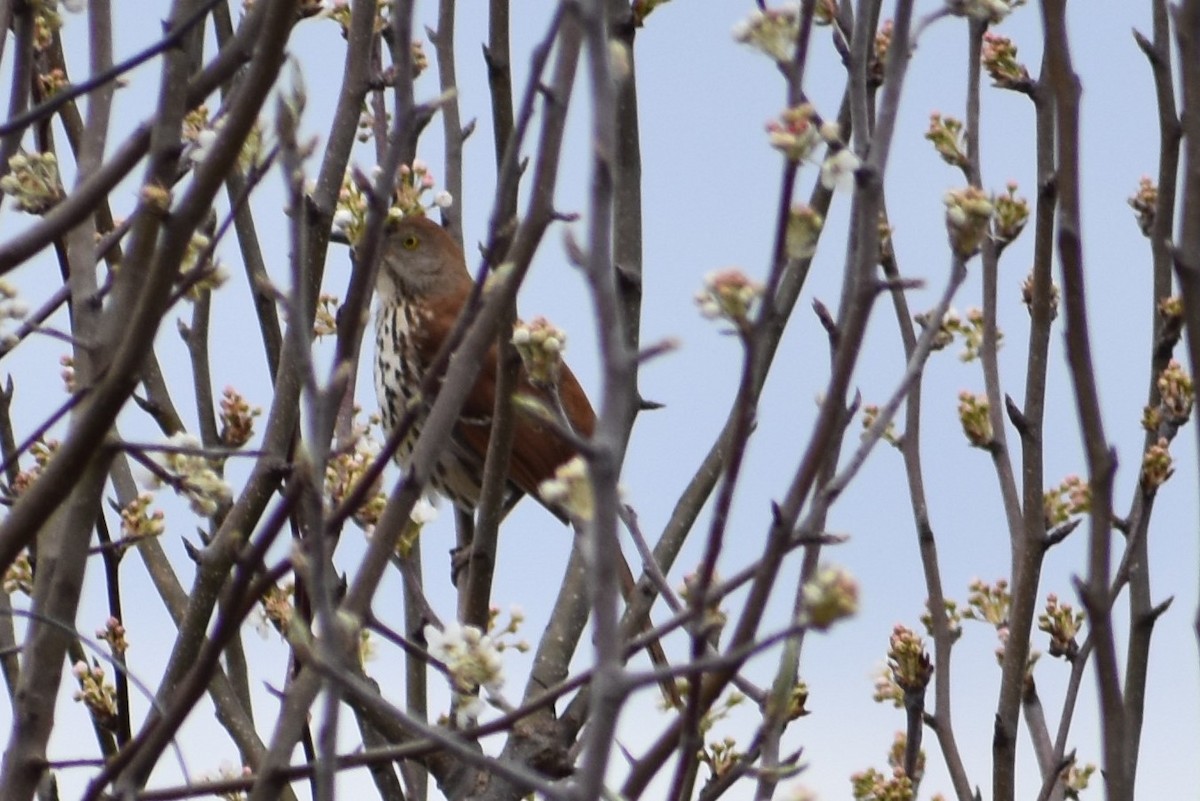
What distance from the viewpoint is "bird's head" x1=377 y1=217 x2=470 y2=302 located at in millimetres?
6004

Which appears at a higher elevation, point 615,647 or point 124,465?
point 124,465

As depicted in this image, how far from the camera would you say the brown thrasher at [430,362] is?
543cm

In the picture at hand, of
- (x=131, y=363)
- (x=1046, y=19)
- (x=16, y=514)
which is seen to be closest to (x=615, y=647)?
(x=1046, y=19)

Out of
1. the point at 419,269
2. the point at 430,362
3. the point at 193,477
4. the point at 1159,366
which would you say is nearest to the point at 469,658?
the point at 193,477

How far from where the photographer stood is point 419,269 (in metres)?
6.02

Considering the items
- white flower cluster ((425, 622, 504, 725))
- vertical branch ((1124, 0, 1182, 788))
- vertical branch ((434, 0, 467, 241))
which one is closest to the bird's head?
vertical branch ((434, 0, 467, 241))

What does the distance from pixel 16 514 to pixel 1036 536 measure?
5.12ft

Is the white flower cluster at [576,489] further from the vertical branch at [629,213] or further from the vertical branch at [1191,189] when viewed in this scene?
the vertical branch at [629,213]

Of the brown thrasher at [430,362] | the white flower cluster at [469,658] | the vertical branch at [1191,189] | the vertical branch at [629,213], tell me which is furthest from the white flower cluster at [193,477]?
the brown thrasher at [430,362]

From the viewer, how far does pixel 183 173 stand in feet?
9.72

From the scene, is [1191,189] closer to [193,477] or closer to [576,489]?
[576,489]

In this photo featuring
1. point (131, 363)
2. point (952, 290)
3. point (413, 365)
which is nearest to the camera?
point (952, 290)

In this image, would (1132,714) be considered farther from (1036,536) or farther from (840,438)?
(840,438)

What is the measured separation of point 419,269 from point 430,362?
0.56 metres
